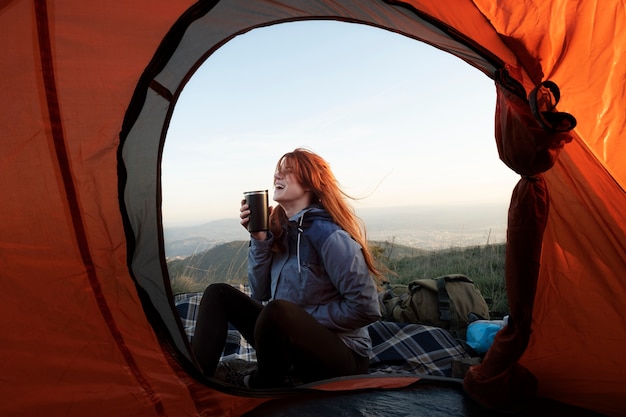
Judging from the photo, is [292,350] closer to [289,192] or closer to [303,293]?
[303,293]

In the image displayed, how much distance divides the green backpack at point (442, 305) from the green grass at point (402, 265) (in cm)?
122

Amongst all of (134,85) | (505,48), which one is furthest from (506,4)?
(134,85)

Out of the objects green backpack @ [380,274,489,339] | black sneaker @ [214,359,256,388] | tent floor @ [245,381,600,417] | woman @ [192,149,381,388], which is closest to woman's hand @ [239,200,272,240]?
woman @ [192,149,381,388]

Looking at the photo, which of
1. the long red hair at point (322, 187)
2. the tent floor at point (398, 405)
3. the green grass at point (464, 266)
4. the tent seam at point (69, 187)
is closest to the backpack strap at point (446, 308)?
the green grass at point (464, 266)

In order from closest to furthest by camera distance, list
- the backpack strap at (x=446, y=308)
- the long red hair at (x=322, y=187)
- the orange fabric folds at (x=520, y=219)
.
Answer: the orange fabric folds at (x=520, y=219) < the long red hair at (x=322, y=187) < the backpack strap at (x=446, y=308)

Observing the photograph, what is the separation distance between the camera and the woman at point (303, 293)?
5.86 ft

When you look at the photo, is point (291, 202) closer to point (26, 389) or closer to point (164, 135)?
point (164, 135)

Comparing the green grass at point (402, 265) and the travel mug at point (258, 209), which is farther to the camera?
the green grass at point (402, 265)

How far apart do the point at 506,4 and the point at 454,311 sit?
6.19ft

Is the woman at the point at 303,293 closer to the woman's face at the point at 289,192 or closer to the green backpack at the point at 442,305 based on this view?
the woman's face at the point at 289,192

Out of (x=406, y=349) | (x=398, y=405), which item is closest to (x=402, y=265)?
(x=406, y=349)

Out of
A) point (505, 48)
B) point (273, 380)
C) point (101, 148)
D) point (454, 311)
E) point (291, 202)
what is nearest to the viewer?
point (505, 48)

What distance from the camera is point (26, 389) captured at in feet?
4.59

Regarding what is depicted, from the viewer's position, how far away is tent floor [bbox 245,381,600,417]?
1.47 m
